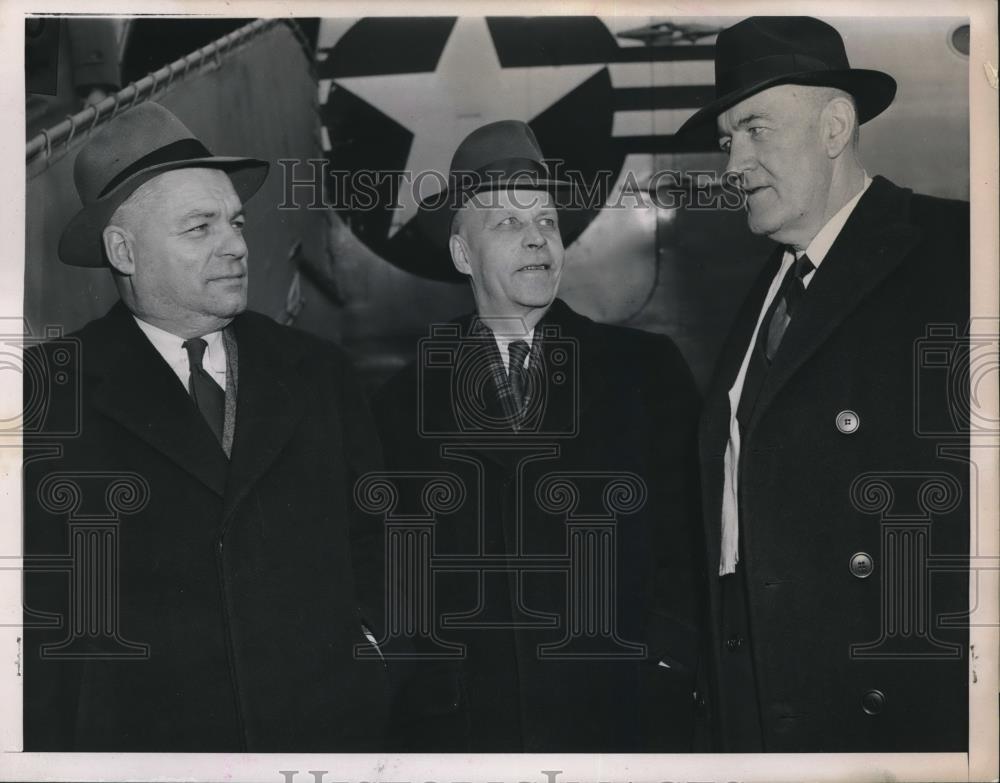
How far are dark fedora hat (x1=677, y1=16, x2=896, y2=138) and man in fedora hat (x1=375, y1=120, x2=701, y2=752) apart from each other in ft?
2.09

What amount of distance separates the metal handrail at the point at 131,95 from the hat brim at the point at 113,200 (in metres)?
0.24

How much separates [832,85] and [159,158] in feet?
7.05

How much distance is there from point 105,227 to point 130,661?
1.37 meters

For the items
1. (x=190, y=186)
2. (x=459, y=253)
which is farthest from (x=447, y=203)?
(x=190, y=186)

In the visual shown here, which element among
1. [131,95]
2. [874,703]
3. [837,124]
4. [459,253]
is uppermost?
[131,95]

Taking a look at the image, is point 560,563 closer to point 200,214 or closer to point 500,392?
point 500,392

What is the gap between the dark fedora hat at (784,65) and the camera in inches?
166

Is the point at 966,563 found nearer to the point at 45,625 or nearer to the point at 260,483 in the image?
the point at 260,483

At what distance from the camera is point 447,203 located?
4.36m

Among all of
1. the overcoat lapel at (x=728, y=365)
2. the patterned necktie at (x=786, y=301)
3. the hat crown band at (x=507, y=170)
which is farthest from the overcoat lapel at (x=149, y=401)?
the patterned necktie at (x=786, y=301)

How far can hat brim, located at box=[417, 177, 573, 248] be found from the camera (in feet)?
14.2

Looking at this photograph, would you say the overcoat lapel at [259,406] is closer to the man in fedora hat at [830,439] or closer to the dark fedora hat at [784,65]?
the man in fedora hat at [830,439]

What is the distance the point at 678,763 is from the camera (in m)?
4.25

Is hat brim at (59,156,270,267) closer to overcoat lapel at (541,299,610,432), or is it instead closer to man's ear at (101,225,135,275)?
man's ear at (101,225,135,275)
